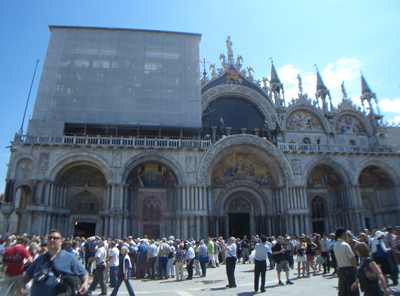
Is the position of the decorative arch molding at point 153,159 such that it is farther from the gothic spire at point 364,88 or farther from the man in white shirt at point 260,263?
the gothic spire at point 364,88

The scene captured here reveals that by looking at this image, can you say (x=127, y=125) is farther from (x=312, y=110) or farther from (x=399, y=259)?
(x=399, y=259)

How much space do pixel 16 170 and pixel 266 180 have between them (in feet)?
69.7

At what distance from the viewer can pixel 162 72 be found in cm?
2944

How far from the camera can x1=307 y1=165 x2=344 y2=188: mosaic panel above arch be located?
28536 millimetres

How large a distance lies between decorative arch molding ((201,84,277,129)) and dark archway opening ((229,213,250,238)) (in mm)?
9534

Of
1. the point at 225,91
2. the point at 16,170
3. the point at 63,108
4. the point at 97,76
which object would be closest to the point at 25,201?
the point at 16,170

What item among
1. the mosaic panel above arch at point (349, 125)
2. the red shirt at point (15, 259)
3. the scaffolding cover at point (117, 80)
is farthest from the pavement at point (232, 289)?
the mosaic panel above arch at point (349, 125)

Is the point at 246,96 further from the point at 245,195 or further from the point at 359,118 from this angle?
the point at 359,118

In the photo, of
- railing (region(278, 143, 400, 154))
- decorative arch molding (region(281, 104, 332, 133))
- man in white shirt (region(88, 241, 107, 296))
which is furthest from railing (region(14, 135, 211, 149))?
man in white shirt (region(88, 241, 107, 296))

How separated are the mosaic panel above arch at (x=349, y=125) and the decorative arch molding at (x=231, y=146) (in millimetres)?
9634

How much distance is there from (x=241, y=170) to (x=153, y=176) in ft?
26.7

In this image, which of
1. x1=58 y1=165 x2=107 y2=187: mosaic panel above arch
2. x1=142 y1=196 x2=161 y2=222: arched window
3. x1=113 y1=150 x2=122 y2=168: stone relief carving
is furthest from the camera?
x1=142 y1=196 x2=161 y2=222: arched window

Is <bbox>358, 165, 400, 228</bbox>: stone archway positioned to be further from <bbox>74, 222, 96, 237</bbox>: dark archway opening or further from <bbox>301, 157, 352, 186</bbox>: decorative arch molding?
<bbox>74, 222, 96, 237</bbox>: dark archway opening

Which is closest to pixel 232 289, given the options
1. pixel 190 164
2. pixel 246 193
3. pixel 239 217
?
pixel 190 164
